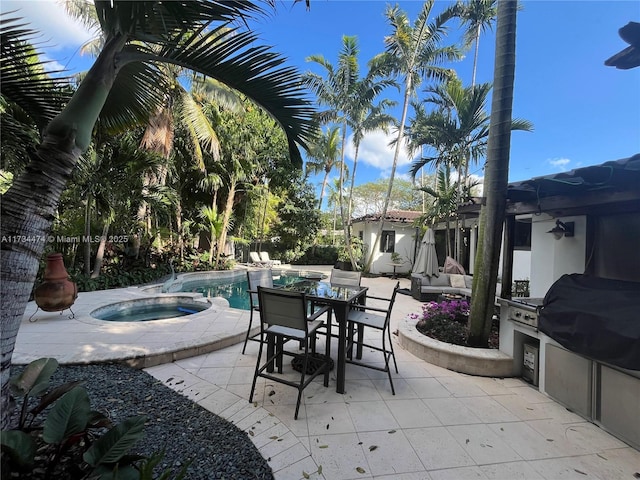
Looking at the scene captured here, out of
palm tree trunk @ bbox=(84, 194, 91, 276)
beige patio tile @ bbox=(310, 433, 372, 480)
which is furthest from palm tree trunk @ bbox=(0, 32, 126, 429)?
palm tree trunk @ bbox=(84, 194, 91, 276)

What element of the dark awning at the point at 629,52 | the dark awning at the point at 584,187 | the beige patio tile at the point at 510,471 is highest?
the dark awning at the point at 629,52

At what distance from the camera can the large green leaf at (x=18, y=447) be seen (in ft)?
3.97

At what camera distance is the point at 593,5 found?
13.6 ft

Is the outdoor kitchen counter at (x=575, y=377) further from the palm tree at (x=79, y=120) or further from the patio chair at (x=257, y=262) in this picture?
the patio chair at (x=257, y=262)

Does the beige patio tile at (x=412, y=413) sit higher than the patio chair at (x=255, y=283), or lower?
lower

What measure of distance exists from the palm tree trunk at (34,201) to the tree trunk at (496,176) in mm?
4079

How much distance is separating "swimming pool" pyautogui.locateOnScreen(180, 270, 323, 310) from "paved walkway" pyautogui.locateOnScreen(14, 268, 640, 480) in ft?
15.5

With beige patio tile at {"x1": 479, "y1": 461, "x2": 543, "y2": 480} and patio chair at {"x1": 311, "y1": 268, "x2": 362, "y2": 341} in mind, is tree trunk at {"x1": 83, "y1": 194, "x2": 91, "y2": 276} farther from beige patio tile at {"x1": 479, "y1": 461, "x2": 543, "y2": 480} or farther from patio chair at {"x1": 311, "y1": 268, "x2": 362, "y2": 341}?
beige patio tile at {"x1": 479, "y1": 461, "x2": 543, "y2": 480}

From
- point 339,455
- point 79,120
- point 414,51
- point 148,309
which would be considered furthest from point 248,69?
point 414,51

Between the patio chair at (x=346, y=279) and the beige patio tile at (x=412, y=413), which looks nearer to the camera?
the beige patio tile at (x=412, y=413)

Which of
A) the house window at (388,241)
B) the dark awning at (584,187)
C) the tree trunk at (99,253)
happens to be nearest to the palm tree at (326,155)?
the house window at (388,241)

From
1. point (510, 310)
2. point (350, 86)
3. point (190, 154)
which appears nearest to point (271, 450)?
point (510, 310)

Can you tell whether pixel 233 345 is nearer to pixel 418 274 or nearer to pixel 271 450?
pixel 271 450

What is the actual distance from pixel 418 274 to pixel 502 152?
17.3 ft
